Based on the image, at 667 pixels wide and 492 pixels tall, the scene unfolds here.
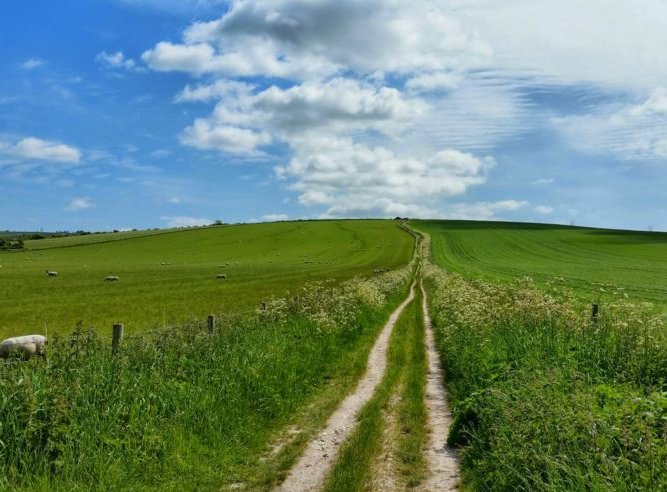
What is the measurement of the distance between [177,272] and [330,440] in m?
61.1

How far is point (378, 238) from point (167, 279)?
78636mm

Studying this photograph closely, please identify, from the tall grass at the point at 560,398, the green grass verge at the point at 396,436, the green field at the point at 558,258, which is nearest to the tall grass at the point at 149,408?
the green grass verge at the point at 396,436

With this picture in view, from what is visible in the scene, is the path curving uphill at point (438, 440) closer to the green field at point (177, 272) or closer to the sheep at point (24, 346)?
the green field at point (177, 272)

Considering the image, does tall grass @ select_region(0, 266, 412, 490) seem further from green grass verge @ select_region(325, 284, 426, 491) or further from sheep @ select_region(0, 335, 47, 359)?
sheep @ select_region(0, 335, 47, 359)

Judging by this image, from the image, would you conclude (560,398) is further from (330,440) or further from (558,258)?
(558,258)

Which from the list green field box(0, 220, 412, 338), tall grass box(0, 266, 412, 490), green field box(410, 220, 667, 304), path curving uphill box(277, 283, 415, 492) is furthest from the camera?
green field box(410, 220, 667, 304)

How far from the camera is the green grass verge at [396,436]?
8.50m

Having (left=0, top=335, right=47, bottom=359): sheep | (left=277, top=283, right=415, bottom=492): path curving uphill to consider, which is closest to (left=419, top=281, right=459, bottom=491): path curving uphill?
(left=277, top=283, right=415, bottom=492): path curving uphill

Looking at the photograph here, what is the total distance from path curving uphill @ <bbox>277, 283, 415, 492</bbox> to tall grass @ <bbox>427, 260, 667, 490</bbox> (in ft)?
7.30

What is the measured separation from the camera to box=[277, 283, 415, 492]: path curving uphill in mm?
8406

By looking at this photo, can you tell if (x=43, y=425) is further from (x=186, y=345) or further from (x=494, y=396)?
(x=494, y=396)

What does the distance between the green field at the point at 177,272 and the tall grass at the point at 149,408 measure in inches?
80.8

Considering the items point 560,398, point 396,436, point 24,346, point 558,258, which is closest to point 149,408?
point 396,436

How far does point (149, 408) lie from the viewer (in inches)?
368
